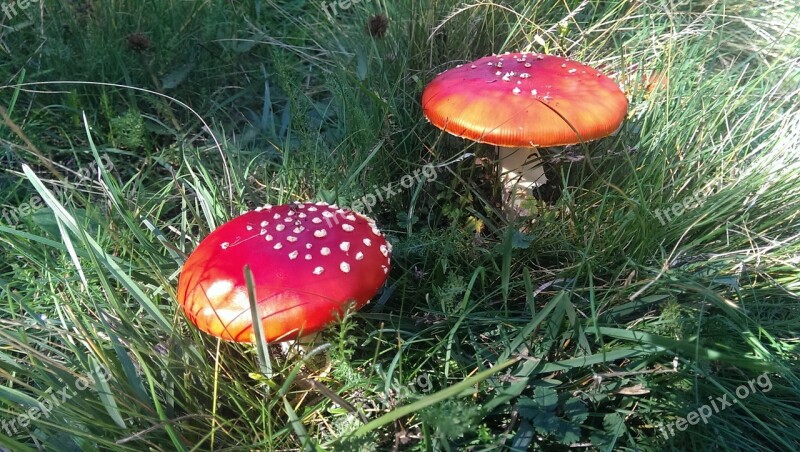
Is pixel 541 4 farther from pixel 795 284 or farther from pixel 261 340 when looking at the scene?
pixel 261 340

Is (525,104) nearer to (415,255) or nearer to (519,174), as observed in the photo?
(519,174)

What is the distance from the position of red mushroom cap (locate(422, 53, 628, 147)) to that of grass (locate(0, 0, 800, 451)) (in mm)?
151

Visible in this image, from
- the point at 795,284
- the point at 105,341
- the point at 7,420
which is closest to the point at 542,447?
the point at 795,284

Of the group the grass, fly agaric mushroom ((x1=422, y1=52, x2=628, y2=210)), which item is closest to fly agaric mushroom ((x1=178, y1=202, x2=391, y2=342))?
the grass

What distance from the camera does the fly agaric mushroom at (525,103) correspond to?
5.67 ft

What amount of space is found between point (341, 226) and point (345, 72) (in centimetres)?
118

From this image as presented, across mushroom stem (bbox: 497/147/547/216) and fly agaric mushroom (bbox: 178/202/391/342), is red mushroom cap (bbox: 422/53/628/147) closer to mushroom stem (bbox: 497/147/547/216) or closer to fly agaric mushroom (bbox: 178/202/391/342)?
mushroom stem (bbox: 497/147/547/216)

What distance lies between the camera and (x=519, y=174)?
233cm

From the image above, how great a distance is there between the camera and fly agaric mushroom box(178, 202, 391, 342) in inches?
55.6

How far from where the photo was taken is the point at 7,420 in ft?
5.04

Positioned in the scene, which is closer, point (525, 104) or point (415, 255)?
point (525, 104)

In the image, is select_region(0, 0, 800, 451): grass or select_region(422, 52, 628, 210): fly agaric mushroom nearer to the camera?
select_region(0, 0, 800, 451): grass

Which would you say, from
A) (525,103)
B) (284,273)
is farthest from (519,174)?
(284,273)

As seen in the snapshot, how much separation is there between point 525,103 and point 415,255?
721 millimetres
